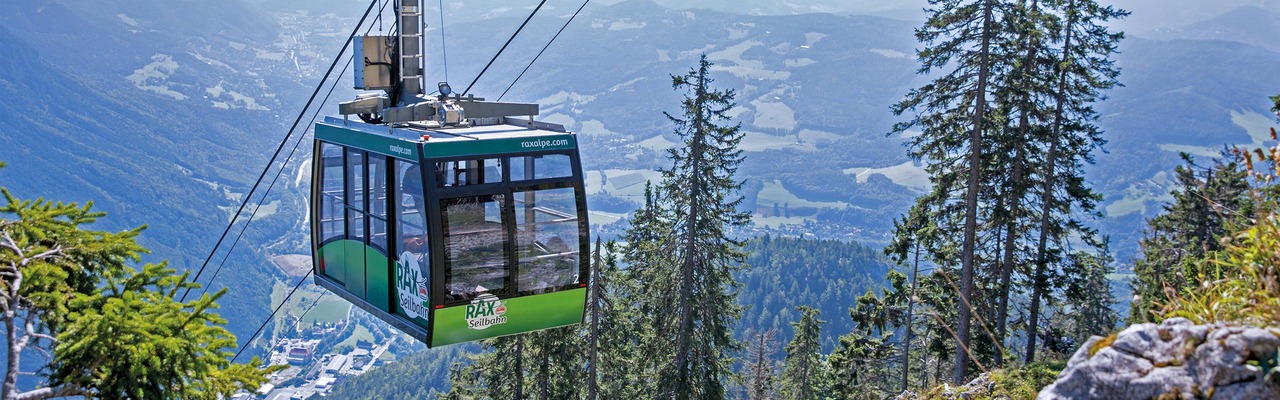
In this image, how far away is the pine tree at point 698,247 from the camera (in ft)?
79.0

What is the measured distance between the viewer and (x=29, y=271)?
703 cm

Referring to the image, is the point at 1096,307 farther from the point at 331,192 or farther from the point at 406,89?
the point at 331,192

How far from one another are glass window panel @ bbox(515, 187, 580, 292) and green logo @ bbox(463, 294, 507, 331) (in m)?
0.31

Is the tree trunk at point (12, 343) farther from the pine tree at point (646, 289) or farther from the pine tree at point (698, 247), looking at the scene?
the pine tree at point (646, 289)

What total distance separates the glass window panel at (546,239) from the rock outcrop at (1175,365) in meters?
6.70

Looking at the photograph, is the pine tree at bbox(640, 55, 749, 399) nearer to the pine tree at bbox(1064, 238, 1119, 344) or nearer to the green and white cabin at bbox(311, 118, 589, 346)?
the pine tree at bbox(1064, 238, 1119, 344)

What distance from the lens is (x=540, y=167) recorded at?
437 inches

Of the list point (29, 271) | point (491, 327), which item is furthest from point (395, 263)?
point (29, 271)

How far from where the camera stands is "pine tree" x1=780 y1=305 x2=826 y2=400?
35906mm

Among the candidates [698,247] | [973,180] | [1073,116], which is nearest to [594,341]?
[698,247]

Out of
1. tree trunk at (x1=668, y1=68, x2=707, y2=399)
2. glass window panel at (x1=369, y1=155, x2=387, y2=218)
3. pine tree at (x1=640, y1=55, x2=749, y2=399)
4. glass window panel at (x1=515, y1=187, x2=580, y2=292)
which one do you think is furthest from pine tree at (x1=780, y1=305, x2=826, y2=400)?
glass window panel at (x1=369, y1=155, x2=387, y2=218)

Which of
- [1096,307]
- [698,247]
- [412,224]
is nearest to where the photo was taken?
[412,224]

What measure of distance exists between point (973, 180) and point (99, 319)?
59.0 ft

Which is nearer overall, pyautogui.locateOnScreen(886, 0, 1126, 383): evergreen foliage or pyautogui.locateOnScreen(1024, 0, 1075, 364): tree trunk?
pyautogui.locateOnScreen(886, 0, 1126, 383): evergreen foliage
